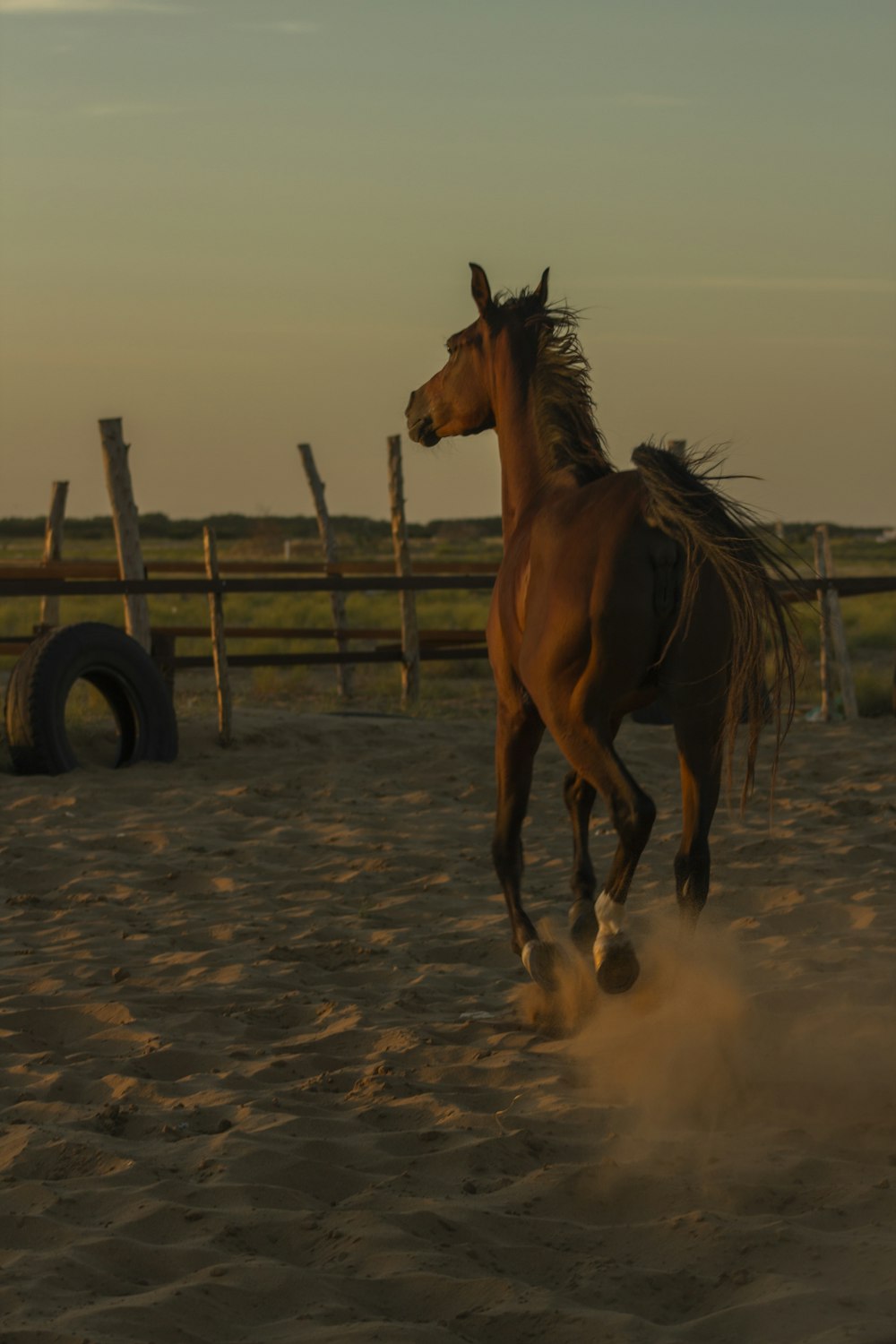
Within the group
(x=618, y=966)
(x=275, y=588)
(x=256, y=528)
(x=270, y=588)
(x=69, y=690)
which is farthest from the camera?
(x=256, y=528)

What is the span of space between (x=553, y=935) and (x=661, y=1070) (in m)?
1.74

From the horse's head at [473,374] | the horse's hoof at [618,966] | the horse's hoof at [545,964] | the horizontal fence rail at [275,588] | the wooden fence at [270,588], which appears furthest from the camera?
the wooden fence at [270,588]

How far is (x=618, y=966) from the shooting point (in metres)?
4.25

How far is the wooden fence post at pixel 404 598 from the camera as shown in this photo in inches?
544

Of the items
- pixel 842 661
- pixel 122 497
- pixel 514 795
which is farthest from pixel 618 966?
pixel 842 661

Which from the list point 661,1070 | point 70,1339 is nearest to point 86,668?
point 661,1070

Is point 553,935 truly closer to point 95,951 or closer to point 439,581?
point 95,951

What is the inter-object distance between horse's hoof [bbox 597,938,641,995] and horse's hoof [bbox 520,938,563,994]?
0.55 metres

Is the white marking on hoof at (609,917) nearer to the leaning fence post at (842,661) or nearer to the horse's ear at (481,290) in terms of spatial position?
the horse's ear at (481,290)

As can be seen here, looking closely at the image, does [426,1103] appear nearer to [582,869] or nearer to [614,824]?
[614,824]

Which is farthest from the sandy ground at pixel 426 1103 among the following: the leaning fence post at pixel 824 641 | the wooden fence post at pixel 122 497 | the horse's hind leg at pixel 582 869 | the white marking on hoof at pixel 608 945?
the leaning fence post at pixel 824 641

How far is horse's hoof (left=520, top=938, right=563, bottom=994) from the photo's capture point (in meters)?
4.82

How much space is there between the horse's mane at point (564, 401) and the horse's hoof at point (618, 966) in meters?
1.79

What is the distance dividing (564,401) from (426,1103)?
102 inches
